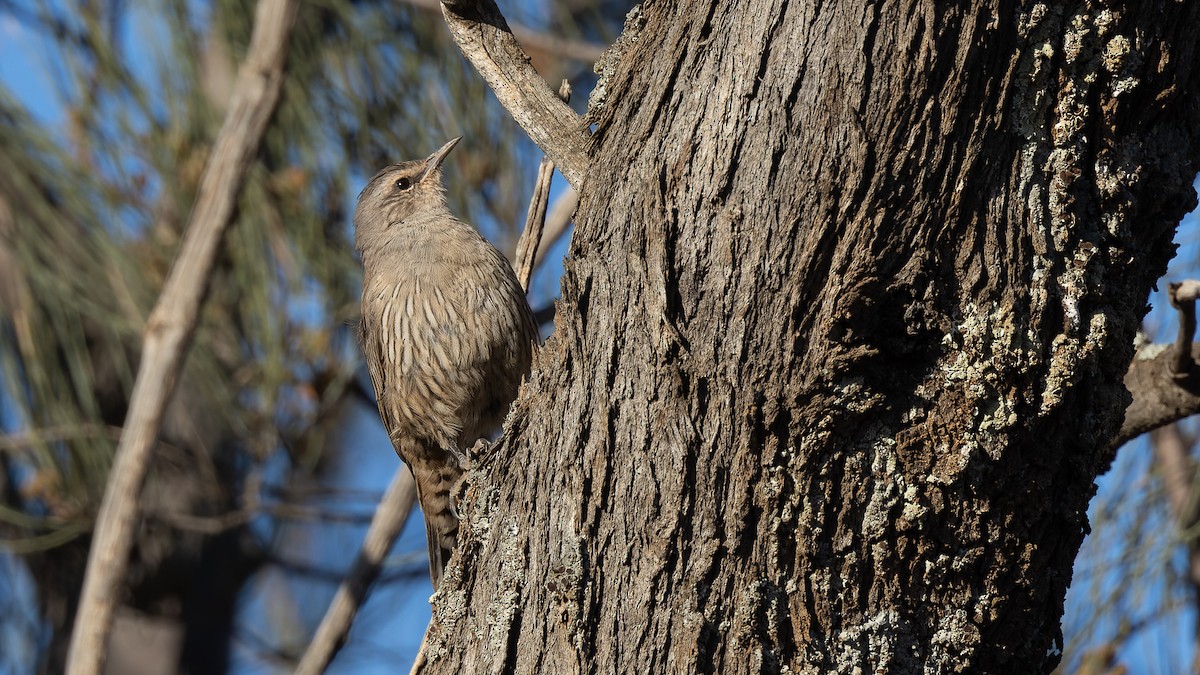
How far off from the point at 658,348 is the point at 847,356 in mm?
278

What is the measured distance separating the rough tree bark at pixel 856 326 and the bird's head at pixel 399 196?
7.55ft

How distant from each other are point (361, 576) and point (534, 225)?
4.58 ft

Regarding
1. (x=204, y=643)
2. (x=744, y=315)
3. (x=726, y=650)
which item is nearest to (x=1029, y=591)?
(x=726, y=650)

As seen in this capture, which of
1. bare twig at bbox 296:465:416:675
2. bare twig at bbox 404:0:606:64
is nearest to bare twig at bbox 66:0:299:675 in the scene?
bare twig at bbox 296:465:416:675

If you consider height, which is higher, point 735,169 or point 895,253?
point 735,169

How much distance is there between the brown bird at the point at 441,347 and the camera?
3.60m

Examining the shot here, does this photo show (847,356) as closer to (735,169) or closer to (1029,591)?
(735,169)

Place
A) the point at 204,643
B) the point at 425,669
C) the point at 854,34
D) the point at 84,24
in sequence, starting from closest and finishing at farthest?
the point at 854,34
the point at 425,669
the point at 84,24
the point at 204,643

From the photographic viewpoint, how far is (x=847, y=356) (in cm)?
181

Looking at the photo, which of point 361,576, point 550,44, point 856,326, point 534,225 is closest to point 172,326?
point 361,576

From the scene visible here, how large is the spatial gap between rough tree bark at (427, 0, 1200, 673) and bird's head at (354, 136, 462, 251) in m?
2.30

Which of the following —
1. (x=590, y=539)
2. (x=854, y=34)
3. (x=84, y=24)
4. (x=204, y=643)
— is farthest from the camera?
(x=204, y=643)

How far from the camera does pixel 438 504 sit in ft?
12.4

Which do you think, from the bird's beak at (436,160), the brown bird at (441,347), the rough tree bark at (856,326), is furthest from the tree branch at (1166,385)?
the bird's beak at (436,160)
